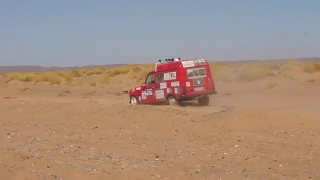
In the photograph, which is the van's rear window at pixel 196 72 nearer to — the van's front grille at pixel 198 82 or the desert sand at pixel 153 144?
the van's front grille at pixel 198 82

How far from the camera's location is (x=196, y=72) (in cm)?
2252

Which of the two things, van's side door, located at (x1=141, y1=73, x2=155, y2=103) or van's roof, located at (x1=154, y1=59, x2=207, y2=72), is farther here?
van's side door, located at (x1=141, y1=73, x2=155, y2=103)

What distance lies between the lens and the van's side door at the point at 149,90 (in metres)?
23.5

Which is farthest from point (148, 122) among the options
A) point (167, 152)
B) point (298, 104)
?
point (298, 104)

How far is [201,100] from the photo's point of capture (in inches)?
931

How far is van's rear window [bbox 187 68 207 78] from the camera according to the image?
2231cm

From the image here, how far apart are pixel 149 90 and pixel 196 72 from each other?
2.54 metres

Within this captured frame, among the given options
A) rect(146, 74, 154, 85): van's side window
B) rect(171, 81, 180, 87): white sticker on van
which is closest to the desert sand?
rect(171, 81, 180, 87): white sticker on van

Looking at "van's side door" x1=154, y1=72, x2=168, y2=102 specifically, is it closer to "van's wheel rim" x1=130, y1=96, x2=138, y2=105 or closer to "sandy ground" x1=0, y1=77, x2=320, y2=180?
"van's wheel rim" x1=130, y1=96, x2=138, y2=105

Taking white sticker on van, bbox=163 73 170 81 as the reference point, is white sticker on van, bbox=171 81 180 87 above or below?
below

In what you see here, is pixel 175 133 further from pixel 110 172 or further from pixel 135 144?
pixel 110 172

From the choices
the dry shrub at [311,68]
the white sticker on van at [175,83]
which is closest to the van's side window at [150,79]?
the white sticker on van at [175,83]

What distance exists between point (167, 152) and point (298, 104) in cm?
1632

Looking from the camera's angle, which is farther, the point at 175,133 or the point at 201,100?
the point at 201,100
